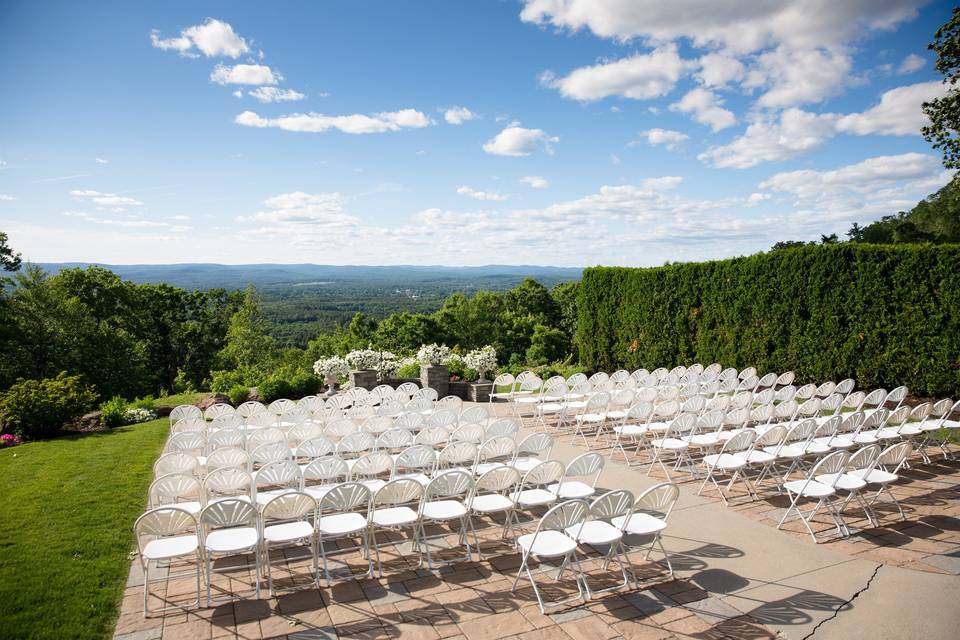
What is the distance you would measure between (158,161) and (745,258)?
54.9 feet

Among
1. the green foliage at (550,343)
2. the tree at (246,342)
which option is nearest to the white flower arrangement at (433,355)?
the green foliage at (550,343)

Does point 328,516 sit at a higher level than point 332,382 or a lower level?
higher

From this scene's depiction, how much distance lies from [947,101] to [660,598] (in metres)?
14.8

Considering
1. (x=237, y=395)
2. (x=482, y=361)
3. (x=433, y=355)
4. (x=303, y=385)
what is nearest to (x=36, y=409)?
(x=237, y=395)

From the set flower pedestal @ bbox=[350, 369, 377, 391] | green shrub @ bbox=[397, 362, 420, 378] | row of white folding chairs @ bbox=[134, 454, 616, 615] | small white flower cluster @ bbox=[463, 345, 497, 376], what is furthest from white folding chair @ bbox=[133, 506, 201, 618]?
green shrub @ bbox=[397, 362, 420, 378]

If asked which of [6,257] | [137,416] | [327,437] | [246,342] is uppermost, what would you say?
[6,257]

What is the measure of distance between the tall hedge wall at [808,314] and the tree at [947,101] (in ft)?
14.7

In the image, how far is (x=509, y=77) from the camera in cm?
1628

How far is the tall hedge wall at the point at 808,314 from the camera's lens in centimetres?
988

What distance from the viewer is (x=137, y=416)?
11703mm

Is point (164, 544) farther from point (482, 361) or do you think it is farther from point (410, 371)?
point (410, 371)

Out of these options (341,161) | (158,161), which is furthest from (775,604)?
(341,161)

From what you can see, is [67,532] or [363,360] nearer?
[67,532]

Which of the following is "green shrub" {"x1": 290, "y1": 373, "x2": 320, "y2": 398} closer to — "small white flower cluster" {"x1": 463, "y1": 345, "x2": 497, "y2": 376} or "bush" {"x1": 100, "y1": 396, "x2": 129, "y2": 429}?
"bush" {"x1": 100, "y1": 396, "x2": 129, "y2": 429}
